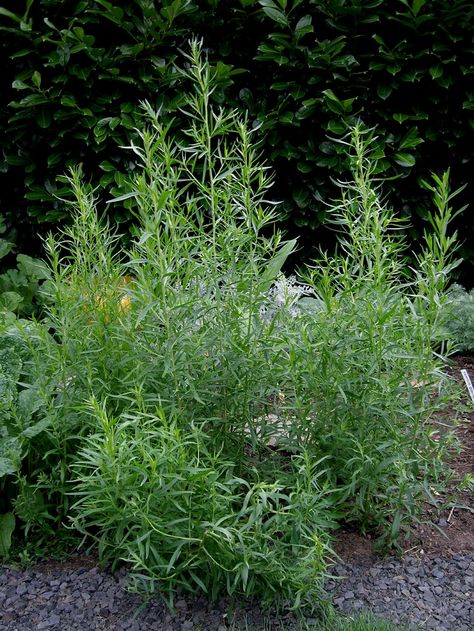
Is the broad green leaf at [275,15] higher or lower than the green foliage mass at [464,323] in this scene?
higher

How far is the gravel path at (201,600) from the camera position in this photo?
2777 millimetres

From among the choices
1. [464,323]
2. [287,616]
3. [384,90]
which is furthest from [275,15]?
[287,616]

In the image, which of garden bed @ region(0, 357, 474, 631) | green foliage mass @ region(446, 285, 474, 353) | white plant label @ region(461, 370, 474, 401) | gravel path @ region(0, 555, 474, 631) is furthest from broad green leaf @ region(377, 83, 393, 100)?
gravel path @ region(0, 555, 474, 631)

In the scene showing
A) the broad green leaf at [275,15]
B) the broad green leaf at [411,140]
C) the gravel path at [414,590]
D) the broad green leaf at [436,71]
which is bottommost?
the gravel path at [414,590]

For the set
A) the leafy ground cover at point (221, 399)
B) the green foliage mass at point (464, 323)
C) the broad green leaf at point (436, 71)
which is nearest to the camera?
the leafy ground cover at point (221, 399)

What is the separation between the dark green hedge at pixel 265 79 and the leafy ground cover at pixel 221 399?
8.34 ft

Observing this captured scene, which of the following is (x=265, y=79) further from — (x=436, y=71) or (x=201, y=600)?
(x=201, y=600)

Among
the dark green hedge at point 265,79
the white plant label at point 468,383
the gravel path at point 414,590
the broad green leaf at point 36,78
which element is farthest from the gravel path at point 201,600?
the broad green leaf at point 36,78

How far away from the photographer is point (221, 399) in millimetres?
3000

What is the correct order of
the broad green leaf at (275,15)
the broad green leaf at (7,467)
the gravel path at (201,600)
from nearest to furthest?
the gravel path at (201,600)
the broad green leaf at (7,467)
the broad green leaf at (275,15)

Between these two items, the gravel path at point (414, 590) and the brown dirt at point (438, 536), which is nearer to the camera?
the gravel path at point (414, 590)

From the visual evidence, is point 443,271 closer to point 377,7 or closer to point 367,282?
point 367,282

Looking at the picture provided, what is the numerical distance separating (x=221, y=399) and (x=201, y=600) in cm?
72

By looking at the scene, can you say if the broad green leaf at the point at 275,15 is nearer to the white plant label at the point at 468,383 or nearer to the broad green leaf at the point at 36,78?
the broad green leaf at the point at 36,78
